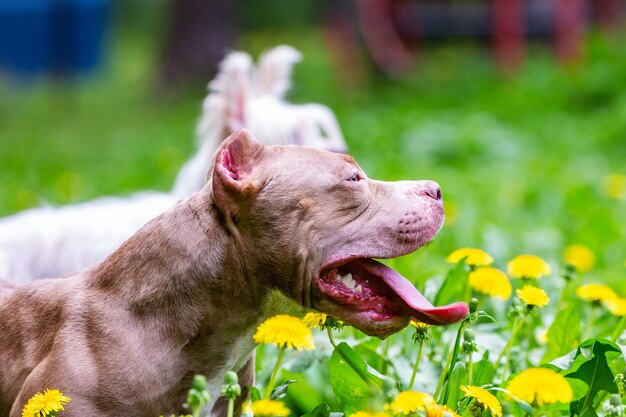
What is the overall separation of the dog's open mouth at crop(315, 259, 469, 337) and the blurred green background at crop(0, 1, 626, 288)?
34.5 inches

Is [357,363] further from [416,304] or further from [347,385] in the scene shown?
[416,304]

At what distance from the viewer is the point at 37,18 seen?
1288cm

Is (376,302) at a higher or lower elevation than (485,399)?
higher

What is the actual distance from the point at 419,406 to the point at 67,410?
74 centimetres

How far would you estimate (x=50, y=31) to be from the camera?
42.5 feet

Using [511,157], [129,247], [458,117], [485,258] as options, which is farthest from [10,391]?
[458,117]

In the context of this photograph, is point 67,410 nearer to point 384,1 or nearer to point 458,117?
point 458,117

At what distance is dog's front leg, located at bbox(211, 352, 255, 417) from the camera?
8.23 feet

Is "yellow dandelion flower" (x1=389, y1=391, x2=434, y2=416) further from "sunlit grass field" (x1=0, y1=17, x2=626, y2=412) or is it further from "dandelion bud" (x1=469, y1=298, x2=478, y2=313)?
"sunlit grass field" (x1=0, y1=17, x2=626, y2=412)

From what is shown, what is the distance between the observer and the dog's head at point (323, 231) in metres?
2.30

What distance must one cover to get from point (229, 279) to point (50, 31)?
11.3 m

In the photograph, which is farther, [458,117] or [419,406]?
[458,117]

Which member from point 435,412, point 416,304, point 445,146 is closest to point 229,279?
point 416,304

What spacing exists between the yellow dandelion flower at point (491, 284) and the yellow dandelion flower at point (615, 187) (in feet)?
11.5
